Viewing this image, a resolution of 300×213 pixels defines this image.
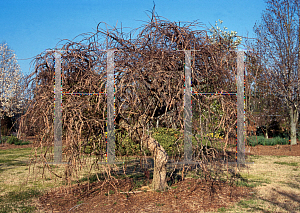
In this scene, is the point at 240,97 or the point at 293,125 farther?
the point at 293,125

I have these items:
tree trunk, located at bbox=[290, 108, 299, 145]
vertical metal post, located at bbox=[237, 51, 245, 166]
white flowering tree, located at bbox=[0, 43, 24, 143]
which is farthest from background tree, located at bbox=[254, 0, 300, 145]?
white flowering tree, located at bbox=[0, 43, 24, 143]

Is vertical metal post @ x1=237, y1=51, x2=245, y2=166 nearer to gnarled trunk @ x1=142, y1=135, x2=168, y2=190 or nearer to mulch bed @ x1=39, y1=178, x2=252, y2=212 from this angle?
mulch bed @ x1=39, y1=178, x2=252, y2=212

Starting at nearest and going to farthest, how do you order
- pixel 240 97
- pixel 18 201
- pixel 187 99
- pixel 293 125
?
pixel 187 99 → pixel 240 97 → pixel 18 201 → pixel 293 125

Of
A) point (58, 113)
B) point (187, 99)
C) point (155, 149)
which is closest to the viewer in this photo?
point (58, 113)

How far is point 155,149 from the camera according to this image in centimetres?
506

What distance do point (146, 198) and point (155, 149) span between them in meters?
0.92

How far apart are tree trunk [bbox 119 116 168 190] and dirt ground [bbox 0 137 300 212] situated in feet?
0.74

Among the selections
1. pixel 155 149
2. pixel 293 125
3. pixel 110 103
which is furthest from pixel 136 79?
pixel 293 125

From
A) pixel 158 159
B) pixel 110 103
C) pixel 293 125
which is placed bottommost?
pixel 158 159

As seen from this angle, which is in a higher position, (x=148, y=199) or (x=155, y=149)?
(x=155, y=149)

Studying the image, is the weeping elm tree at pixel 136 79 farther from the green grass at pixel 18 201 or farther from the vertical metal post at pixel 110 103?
the green grass at pixel 18 201

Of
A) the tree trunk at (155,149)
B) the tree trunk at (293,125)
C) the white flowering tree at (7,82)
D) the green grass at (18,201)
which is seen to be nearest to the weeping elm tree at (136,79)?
the tree trunk at (155,149)

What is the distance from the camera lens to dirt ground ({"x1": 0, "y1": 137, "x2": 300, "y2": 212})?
4.47m

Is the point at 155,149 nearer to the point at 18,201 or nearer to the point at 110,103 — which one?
the point at 110,103
